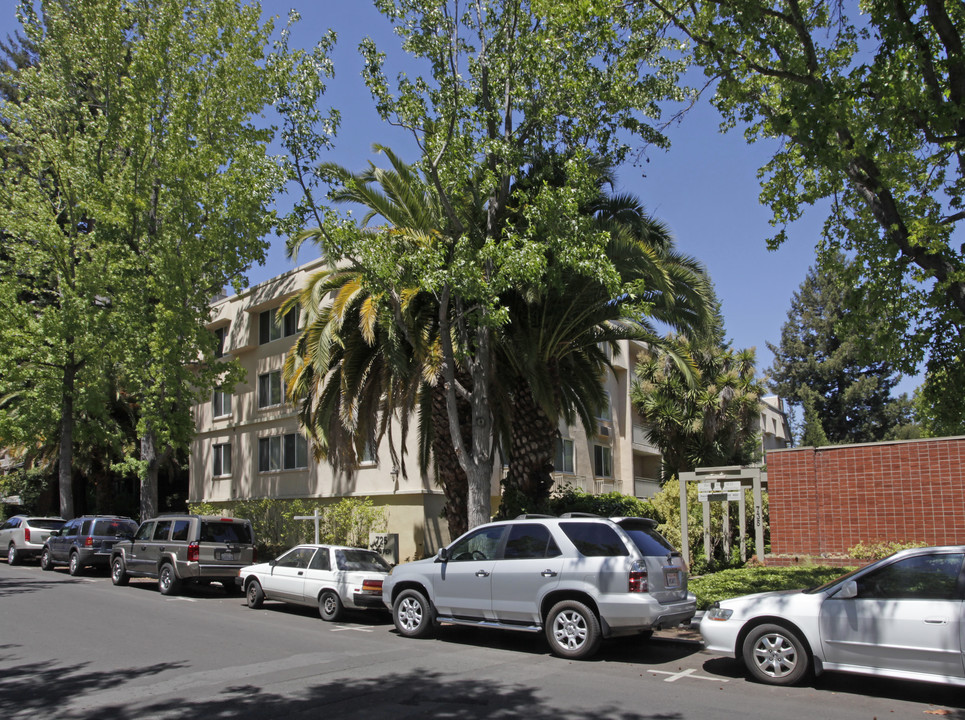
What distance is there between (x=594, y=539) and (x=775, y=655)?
2486 mm

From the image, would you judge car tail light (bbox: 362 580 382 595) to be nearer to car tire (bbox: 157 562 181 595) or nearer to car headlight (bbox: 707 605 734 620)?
car tire (bbox: 157 562 181 595)

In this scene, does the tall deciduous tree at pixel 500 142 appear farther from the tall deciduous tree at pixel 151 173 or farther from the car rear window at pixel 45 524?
the car rear window at pixel 45 524

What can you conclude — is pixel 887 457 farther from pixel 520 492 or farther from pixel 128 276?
pixel 128 276

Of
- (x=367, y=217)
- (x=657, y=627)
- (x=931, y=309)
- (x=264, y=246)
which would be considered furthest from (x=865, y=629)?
(x=264, y=246)

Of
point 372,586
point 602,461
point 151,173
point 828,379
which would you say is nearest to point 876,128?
point 372,586

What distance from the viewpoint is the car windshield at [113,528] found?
21.6 metres

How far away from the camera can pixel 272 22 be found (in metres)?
25.4

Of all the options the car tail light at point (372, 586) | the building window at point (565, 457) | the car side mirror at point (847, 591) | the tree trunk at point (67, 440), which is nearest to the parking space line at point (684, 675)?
the car side mirror at point (847, 591)

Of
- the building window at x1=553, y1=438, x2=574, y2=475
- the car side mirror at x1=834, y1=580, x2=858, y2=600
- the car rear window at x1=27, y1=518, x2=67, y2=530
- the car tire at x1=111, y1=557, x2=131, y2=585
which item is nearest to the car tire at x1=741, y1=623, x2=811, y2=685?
the car side mirror at x1=834, y1=580, x2=858, y2=600

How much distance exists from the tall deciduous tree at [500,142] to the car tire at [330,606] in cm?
279

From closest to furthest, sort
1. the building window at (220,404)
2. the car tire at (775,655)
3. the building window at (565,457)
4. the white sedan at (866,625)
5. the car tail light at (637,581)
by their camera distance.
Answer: the white sedan at (866,625) → the car tire at (775,655) → the car tail light at (637,581) → the building window at (565,457) → the building window at (220,404)

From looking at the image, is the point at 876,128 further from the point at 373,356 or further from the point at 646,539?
the point at 373,356

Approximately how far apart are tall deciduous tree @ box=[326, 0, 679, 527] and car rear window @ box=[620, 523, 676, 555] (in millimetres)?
4074

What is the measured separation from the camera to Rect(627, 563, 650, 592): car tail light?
9.10 meters
